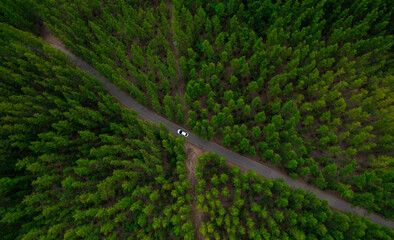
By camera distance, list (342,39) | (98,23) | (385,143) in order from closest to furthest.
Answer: (385,143) → (342,39) → (98,23)

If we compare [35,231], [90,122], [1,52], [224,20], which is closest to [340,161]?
[224,20]

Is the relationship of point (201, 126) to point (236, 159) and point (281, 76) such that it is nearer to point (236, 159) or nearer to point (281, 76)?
point (236, 159)

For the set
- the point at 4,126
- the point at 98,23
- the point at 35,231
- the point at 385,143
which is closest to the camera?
the point at 35,231

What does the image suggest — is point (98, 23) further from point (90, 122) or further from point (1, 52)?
point (90, 122)

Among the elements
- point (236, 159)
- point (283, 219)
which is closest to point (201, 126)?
point (236, 159)

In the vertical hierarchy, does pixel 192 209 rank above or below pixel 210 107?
below

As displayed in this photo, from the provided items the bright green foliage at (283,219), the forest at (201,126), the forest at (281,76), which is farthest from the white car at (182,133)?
the bright green foliage at (283,219)
